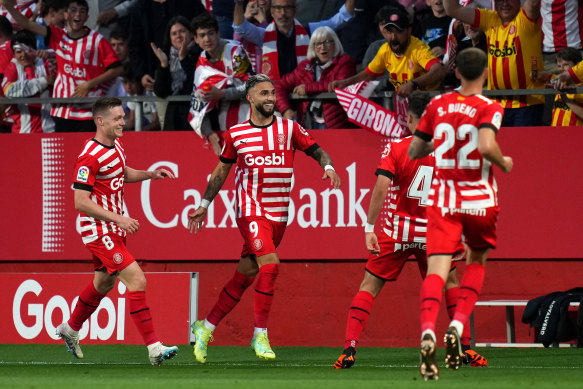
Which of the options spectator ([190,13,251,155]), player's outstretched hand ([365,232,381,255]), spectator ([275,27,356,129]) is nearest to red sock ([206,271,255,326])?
player's outstretched hand ([365,232,381,255])

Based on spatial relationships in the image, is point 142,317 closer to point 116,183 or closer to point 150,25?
point 116,183

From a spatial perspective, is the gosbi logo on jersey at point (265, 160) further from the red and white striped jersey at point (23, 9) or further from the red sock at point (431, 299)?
the red and white striped jersey at point (23, 9)

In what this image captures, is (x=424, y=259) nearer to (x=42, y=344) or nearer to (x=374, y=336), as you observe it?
(x=374, y=336)

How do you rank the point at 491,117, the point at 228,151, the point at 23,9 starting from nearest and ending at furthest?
the point at 491,117, the point at 228,151, the point at 23,9

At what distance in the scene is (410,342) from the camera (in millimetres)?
11891

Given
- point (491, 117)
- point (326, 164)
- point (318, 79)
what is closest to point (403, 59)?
point (318, 79)

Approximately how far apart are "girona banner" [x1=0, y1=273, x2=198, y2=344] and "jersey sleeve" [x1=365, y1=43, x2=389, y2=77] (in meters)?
3.01

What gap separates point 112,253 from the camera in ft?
30.0

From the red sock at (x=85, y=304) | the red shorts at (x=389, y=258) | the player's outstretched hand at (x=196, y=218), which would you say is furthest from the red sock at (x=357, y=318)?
the red sock at (x=85, y=304)

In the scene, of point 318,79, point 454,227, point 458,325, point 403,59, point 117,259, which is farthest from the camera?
point 318,79

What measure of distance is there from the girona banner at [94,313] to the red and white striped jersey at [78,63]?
6.57ft

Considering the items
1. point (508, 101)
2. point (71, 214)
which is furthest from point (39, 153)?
A: point (508, 101)

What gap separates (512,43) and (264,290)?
3.93 meters

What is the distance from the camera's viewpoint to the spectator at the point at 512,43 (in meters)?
11.2
